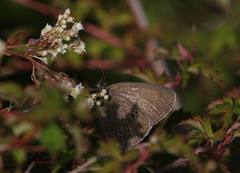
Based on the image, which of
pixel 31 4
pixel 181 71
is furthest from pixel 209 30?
pixel 31 4

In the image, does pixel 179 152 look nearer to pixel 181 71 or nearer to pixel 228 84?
pixel 181 71

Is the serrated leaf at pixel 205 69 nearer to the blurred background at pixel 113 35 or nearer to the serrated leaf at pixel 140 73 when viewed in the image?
the serrated leaf at pixel 140 73

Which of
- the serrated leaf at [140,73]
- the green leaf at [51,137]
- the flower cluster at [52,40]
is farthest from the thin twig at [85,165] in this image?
the serrated leaf at [140,73]

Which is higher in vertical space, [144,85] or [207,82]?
[144,85]

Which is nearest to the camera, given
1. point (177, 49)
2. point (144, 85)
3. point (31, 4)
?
point (144, 85)

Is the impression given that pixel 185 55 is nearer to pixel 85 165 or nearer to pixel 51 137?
pixel 85 165

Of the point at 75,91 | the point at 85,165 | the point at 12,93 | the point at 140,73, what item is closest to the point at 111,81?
the point at 140,73

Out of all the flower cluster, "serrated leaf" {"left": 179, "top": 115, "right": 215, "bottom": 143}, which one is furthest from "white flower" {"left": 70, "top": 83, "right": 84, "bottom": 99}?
"serrated leaf" {"left": 179, "top": 115, "right": 215, "bottom": 143}
